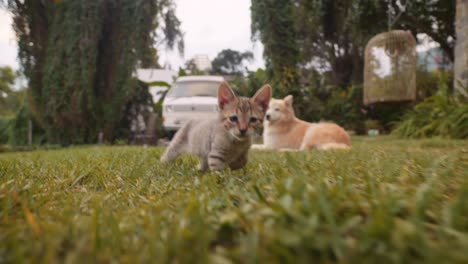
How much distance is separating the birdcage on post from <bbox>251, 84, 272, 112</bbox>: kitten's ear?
694cm

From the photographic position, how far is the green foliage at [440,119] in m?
6.08

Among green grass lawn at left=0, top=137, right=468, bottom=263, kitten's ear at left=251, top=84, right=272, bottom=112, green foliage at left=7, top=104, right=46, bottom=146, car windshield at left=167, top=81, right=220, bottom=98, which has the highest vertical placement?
car windshield at left=167, top=81, right=220, bottom=98

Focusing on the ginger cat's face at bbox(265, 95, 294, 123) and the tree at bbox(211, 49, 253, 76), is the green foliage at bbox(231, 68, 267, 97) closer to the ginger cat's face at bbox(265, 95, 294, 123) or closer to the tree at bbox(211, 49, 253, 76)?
the ginger cat's face at bbox(265, 95, 294, 123)

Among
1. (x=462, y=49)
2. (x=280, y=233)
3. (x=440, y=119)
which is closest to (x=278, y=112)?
(x=440, y=119)

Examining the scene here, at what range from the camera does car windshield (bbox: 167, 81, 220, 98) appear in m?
9.94

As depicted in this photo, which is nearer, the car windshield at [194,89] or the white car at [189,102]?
the white car at [189,102]

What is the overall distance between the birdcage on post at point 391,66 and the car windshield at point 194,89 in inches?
183

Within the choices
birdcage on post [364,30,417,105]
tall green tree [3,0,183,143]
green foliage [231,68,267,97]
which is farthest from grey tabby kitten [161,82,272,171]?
green foliage [231,68,267,97]

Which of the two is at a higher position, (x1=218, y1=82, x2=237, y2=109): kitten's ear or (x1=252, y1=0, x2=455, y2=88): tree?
(x1=252, y1=0, x2=455, y2=88): tree

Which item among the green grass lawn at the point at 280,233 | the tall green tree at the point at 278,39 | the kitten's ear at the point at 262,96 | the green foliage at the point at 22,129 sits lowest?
the green foliage at the point at 22,129

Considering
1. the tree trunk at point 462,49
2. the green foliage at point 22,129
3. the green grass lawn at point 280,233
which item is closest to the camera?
the green grass lawn at point 280,233

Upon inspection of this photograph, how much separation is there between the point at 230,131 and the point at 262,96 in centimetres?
46

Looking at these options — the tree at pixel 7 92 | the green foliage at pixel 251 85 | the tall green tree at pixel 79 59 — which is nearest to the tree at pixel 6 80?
the tree at pixel 7 92

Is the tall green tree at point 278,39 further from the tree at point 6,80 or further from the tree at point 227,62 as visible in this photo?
the tree at point 6,80
